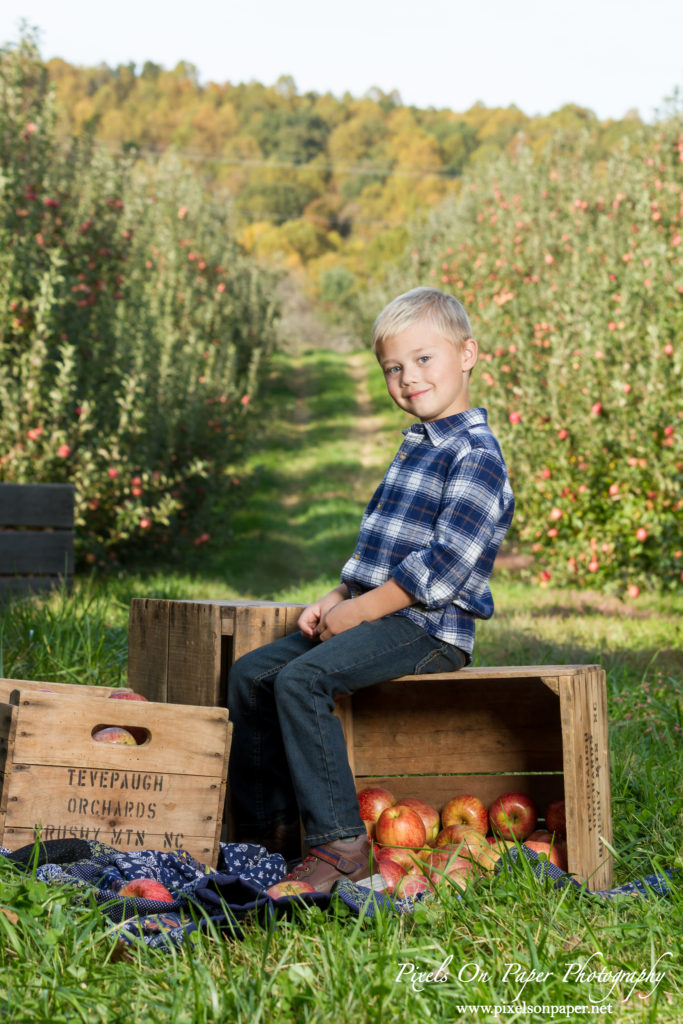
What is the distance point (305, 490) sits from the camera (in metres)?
17.3

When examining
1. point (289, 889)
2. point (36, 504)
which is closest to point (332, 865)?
point (289, 889)

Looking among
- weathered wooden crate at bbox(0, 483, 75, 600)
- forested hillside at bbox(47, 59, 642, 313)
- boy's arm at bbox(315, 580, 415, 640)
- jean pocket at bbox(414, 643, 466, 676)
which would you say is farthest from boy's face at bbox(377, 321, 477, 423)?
forested hillside at bbox(47, 59, 642, 313)

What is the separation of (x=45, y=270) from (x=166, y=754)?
7.23m

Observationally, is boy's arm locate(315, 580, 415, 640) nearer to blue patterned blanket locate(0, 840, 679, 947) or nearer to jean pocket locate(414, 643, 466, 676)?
jean pocket locate(414, 643, 466, 676)

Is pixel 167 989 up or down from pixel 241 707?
down

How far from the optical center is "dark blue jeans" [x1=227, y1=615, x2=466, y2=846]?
106 inches

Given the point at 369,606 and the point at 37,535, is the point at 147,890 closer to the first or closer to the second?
the point at 369,606

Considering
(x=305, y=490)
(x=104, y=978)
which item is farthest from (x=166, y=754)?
(x=305, y=490)

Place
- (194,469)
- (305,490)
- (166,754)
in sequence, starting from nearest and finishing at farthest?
(166,754)
(194,469)
(305,490)

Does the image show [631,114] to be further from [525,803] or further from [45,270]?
[525,803]

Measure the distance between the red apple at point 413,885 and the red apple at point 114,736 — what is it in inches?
35.8

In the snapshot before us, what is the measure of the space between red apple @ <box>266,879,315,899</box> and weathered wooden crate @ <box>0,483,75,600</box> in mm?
4584

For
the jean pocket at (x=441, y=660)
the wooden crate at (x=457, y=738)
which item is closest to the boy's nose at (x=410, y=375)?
the jean pocket at (x=441, y=660)

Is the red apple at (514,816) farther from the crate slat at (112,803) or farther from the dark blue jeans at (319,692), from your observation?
the crate slat at (112,803)
